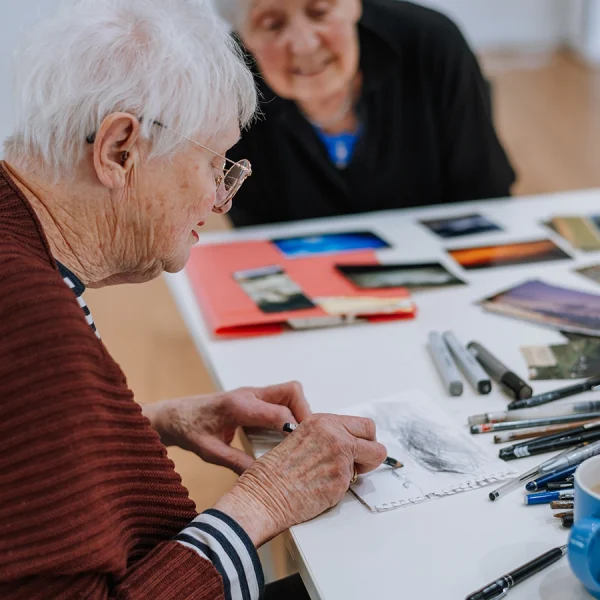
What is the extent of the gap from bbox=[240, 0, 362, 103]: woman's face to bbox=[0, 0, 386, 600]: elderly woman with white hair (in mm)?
869

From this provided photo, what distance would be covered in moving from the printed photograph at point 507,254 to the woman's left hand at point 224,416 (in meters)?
0.62

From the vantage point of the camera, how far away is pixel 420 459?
1.10 m

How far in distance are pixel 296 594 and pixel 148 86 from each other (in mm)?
681

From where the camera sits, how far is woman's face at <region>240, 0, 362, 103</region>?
1.91m

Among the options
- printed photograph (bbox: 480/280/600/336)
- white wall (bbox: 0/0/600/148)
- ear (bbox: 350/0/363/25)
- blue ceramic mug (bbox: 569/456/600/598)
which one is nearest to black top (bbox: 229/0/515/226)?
ear (bbox: 350/0/363/25)

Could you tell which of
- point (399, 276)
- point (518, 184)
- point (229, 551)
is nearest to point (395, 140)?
point (399, 276)

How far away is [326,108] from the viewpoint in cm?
216

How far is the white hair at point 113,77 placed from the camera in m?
0.93

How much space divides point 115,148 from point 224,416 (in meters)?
0.43

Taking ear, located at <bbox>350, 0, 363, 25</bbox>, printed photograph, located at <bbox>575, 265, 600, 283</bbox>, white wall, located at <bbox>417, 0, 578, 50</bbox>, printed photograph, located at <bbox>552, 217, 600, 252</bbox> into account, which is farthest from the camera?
white wall, located at <bbox>417, 0, 578, 50</bbox>

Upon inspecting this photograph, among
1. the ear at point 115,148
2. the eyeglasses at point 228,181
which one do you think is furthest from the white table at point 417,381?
the ear at point 115,148

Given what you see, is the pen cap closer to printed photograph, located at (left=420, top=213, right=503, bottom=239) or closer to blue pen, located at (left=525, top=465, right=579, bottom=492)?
blue pen, located at (left=525, top=465, right=579, bottom=492)

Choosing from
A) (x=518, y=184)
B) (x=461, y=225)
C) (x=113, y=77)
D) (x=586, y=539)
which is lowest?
(x=518, y=184)

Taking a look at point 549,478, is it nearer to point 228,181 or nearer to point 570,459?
point 570,459
